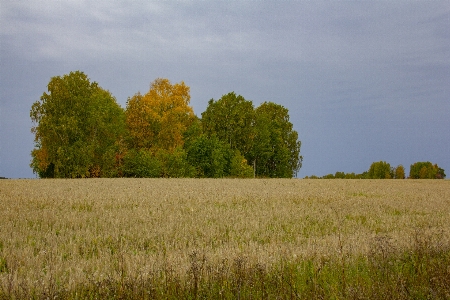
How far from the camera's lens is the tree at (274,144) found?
64.8 meters

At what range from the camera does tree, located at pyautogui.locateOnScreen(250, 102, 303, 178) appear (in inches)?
2552

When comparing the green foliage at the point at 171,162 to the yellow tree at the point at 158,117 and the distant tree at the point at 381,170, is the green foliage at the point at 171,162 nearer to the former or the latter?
the yellow tree at the point at 158,117

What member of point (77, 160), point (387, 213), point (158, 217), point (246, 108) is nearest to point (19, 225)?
point (158, 217)

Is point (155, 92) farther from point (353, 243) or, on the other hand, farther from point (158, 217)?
point (353, 243)

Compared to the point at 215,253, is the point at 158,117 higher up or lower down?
higher up

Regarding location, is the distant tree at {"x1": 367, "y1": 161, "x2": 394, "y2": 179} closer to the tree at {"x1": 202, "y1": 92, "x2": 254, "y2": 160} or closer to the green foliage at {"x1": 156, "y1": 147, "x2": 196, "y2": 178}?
the tree at {"x1": 202, "y1": 92, "x2": 254, "y2": 160}

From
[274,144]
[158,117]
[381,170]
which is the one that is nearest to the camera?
[158,117]

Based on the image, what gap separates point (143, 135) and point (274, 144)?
25.0 meters

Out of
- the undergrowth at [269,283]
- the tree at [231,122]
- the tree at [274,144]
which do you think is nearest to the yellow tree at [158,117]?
the tree at [231,122]

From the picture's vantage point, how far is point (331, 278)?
6.12m

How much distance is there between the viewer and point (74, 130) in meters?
44.9

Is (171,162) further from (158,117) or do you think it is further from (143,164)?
(158,117)

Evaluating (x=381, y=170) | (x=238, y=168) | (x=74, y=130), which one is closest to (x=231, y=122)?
(x=238, y=168)

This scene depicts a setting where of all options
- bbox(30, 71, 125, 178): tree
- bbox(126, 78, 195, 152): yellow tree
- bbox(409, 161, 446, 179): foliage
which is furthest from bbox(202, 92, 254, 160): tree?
bbox(409, 161, 446, 179): foliage
